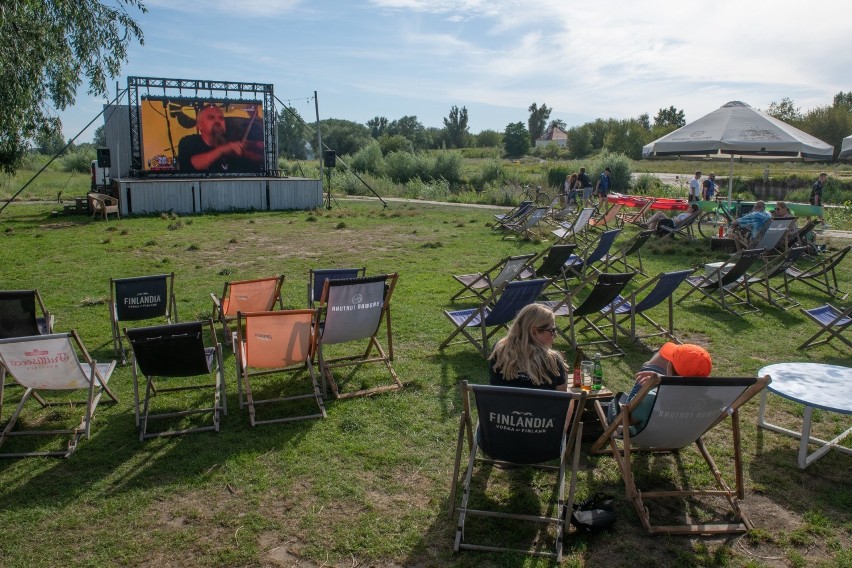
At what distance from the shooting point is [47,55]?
8.27 metres

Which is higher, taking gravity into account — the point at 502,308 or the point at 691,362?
the point at 691,362

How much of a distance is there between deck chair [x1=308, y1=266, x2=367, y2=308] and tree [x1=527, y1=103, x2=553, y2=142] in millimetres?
110227

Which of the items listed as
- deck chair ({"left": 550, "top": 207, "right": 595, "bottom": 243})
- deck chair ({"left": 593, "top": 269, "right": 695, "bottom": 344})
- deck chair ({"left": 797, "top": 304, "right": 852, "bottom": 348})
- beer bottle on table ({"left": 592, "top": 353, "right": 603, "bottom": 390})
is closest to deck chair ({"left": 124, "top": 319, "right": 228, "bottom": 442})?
beer bottle on table ({"left": 592, "top": 353, "right": 603, "bottom": 390})

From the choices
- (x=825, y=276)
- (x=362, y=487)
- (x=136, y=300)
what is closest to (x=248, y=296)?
(x=136, y=300)

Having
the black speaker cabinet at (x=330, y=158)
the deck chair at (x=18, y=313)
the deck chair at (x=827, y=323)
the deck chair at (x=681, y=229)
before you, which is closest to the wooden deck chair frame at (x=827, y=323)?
the deck chair at (x=827, y=323)

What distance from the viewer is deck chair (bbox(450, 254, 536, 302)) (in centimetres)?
719

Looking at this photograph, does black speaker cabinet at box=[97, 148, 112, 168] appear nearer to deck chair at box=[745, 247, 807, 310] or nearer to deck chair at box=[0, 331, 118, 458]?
deck chair at box=[0, 331, 118, 458]

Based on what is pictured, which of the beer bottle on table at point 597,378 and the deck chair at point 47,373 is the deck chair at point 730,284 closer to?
the beer bottle on table at point 597,378

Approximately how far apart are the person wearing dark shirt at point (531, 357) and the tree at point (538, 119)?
11282 cm

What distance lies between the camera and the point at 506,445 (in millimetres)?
3355

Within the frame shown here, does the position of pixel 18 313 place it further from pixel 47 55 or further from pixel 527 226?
pixel 527 226

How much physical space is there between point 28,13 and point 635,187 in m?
24.8

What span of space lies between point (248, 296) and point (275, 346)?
5.40 feet

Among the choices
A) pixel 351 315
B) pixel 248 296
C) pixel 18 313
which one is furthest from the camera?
pixel 248 296
